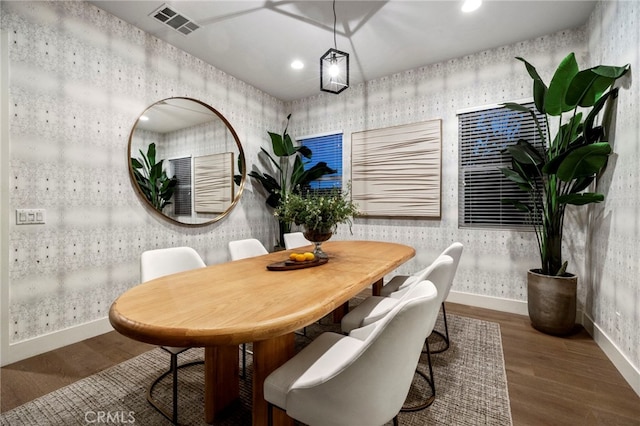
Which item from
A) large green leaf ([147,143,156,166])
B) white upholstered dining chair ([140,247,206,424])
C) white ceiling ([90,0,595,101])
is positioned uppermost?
white ceiling ([90,0,595,101])

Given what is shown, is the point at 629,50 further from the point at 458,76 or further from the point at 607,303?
the point at 607,303

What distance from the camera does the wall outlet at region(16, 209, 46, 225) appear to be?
2170 millimetres

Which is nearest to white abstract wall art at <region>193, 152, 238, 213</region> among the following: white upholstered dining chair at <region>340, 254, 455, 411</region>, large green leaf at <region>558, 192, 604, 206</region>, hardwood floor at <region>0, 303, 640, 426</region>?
hardwood floor at <region>0, 303, 640, 426</region>

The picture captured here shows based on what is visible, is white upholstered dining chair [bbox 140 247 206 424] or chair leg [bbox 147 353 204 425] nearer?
chair leg [bbox 147 353 204 425]

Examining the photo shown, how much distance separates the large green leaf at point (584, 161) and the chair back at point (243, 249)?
2.63m

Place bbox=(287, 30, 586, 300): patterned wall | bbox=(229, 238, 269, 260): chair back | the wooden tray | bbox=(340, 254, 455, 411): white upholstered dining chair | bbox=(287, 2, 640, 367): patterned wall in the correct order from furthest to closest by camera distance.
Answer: bbox=(287, 30, 586, 300): patterned wall
bbox=(229, 238, 269, 260): chair back
bbox=(287, 2, 640, 367): patterned wall
the wooden tray
bbox=(340, 254, 455, 411): white upholstered dining chair

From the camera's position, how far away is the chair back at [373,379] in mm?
860

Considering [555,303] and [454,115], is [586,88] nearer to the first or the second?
[454,115]

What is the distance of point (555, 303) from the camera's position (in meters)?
2.52

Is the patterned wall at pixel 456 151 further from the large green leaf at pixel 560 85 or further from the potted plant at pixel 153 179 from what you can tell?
the potted plant at pixel 153 179

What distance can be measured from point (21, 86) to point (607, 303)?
16.4ft

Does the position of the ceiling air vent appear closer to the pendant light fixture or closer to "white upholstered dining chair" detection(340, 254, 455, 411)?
the pendant light fixture

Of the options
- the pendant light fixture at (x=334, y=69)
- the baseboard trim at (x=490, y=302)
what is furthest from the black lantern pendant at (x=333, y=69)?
the baseboard trim at (x=490, y=302)

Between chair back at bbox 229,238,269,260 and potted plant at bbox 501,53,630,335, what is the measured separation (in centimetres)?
256
